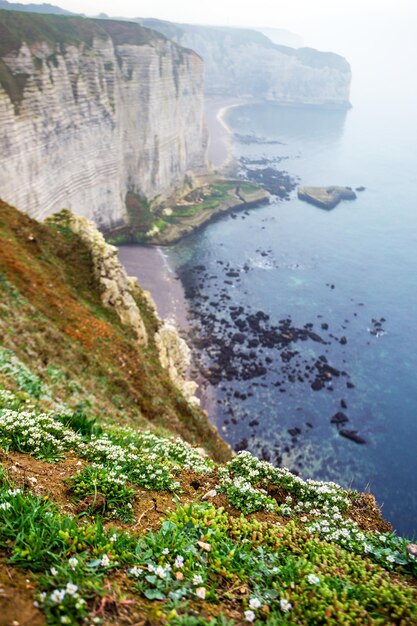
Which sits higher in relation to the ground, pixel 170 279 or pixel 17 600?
pixel 17 600

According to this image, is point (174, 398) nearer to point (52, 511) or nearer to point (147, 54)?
point (52, 511)

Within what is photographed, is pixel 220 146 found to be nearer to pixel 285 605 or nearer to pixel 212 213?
pixel 212 213

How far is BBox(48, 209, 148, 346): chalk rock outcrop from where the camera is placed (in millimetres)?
28688

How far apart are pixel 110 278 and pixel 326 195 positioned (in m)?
110

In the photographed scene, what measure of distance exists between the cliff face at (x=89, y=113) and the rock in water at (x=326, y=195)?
4054 centimetres

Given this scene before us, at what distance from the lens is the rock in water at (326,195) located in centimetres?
12088

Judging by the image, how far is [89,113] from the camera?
6900 cm

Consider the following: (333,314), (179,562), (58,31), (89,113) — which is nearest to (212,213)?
(89,113)

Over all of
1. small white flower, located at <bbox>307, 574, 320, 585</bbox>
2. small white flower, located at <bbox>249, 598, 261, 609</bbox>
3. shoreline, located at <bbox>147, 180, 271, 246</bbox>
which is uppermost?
small white flower, located at <bbox>249, 598, 261, 609</bbox>

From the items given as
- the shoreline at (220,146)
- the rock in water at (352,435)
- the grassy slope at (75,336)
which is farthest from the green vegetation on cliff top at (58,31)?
the rock in water at (352,435)

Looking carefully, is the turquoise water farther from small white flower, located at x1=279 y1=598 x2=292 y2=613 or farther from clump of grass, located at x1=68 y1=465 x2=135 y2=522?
clump of grass, located at x1=68 y1=465 x2=135 y2=522

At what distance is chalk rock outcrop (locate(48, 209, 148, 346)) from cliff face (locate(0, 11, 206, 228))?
2355 centimetres

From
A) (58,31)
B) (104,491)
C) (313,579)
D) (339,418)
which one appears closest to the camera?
(313,579)

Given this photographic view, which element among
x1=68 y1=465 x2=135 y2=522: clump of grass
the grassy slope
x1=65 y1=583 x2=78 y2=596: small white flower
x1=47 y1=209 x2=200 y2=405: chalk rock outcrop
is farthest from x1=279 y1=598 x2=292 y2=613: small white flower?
x1=47 y1=209 x2=200 y2=405: chalk rock outcrop
